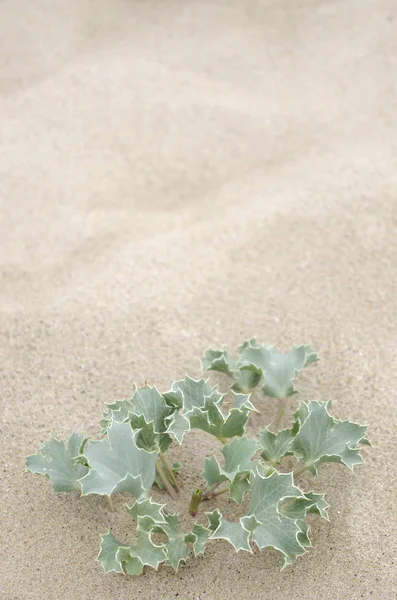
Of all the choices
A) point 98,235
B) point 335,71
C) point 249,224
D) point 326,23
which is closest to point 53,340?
point 98,235

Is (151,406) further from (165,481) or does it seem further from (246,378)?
(246,378)

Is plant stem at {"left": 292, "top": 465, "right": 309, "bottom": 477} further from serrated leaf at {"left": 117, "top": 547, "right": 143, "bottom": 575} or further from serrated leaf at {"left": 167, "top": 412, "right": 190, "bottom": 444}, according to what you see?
serrated leaf at {"left": 117, "top": 547, "right": 143, "bottom": 575}

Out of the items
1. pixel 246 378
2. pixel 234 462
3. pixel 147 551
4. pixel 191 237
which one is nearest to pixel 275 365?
pixel 246 378

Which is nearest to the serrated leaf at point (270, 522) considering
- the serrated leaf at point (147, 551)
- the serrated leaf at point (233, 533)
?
the serrated leaf at point (233, 533)

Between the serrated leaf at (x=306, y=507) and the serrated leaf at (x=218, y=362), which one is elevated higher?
the serrated leaf at (x=306, y=507)

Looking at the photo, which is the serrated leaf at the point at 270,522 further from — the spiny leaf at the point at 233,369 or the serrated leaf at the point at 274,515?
the spiny leaf at the point at 233,369
